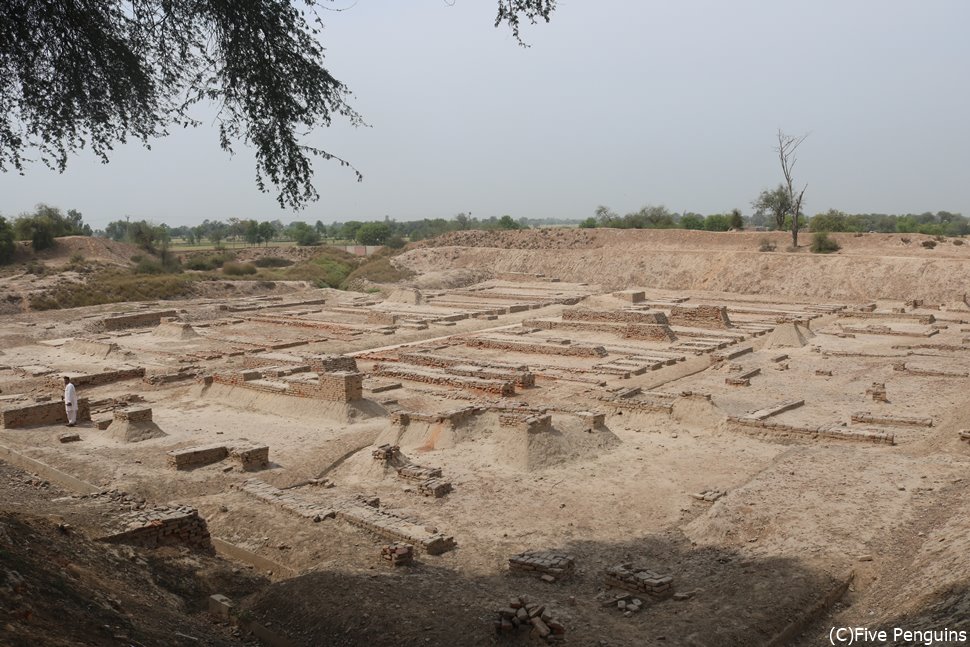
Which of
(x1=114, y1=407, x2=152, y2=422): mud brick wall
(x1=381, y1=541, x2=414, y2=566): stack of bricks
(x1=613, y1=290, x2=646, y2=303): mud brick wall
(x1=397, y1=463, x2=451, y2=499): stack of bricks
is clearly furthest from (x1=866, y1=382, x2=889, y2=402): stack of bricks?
(x1=613, y1=290, x2=646, y2=303): mud brick wall

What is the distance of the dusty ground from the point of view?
271 inches

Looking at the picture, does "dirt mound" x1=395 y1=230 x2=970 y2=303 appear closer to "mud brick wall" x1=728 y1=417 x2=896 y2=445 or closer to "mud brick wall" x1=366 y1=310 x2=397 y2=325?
"mud brick wall" x1=366 y1=310 x2=397 y2=325

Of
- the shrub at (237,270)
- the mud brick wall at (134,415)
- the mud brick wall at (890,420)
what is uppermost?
the shrub at (237,270)

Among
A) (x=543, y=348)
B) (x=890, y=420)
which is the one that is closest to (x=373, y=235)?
(x=543, y=348)

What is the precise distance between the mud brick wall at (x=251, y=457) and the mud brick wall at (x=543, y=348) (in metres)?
12.0

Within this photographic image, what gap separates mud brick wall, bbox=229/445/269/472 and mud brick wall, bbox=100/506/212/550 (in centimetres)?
325

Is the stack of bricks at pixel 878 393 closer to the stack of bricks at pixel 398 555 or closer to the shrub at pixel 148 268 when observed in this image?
the stack of bricks at pixel 398 555

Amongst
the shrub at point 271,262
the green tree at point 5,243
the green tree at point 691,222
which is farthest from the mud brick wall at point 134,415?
the green tree at point 691,222

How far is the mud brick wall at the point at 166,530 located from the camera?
330 inches

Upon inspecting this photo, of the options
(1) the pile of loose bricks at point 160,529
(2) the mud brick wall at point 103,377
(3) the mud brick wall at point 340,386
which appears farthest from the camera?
(2) the mud brick wall at point 103,377

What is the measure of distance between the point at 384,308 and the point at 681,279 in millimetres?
17078

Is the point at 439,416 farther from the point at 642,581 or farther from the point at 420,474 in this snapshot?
the point at 642,581

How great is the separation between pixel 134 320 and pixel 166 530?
24.6 metres

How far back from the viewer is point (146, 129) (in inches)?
287
